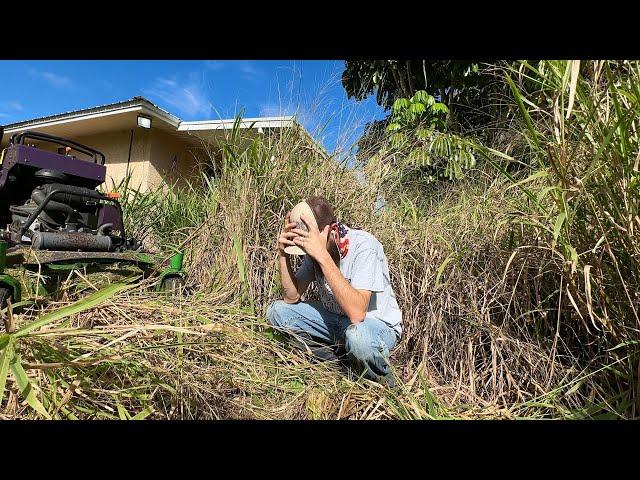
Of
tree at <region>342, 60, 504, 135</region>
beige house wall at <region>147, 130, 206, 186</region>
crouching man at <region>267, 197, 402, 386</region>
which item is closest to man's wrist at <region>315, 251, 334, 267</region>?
crouching man at <region>267, 197, 402, 386</region>

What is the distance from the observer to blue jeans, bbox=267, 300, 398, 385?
1.88 meters

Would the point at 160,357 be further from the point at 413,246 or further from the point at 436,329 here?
the point at 413,246

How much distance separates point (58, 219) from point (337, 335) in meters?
2.19

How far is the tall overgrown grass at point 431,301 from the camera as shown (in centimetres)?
142

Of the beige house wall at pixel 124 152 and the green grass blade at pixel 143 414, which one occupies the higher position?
the beige house wall at pixel 124 152

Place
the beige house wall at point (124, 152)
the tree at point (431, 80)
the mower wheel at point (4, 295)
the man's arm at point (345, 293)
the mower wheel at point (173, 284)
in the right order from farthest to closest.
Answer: the beige house wall at point (124, 152) < the tree at point (431, 80) < the mower wheel at point (173, 284) < the mower wheel at point (4, 295) < the man's arm at point (345, 293)

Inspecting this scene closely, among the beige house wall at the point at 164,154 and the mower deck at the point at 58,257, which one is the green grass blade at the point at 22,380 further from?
the beige house wall at the point at 164,154

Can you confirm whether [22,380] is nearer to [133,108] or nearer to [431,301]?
[431,301]

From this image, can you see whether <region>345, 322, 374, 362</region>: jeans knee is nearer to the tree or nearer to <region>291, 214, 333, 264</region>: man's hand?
<region>291, 214, 333, 264</region>: man's hand

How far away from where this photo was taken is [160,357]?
5.03ft

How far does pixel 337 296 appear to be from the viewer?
6.06 feet

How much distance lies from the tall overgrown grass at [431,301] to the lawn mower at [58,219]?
18 centimetres

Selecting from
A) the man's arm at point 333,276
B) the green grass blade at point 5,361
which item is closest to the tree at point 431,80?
the man's arm at point 333,276

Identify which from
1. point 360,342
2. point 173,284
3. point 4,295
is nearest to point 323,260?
point 360,342
